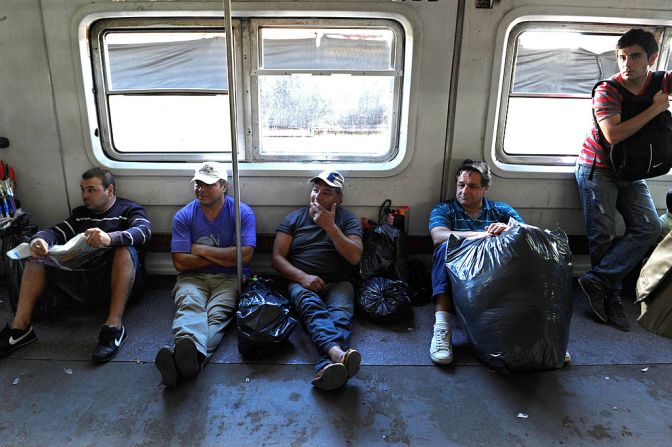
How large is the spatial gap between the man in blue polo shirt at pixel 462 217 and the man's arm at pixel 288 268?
0.79 meters

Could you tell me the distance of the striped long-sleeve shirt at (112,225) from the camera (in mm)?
2826

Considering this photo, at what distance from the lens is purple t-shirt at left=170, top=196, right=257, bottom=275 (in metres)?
2.93

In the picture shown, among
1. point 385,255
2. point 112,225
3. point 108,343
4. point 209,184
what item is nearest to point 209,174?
point 209,184

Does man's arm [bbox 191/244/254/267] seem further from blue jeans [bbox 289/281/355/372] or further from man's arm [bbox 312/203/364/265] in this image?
man's arm [bbox 312/203/364/265]

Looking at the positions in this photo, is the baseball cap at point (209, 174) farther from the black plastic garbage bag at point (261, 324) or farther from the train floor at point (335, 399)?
the train floor at point (335, 399)

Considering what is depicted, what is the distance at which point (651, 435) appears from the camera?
1.98 m

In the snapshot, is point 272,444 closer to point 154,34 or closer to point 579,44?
point 154,34

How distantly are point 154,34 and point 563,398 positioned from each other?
365cm

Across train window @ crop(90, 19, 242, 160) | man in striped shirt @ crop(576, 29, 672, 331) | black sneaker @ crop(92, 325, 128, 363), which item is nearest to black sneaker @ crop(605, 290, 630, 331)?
man in striped shirt @ crop(576, 29, 672, 331)

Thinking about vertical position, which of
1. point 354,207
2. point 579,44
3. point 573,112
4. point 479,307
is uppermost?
point 579,44

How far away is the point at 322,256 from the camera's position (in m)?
3.02

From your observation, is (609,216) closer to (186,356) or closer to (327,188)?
(327,188)


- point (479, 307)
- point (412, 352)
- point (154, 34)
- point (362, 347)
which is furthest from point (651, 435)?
point (154, 34)

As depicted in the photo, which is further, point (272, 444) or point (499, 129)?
point (499, 129)
